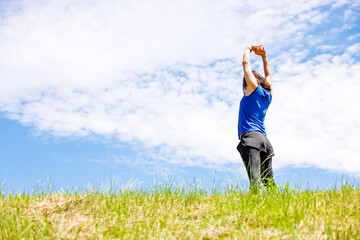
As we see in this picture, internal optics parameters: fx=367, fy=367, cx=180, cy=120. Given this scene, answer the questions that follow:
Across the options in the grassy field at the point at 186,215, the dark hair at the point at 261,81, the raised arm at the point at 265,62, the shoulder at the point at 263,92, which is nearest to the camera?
the grassy field at the point at 186,215

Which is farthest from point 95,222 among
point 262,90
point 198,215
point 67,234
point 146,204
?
point 262,90

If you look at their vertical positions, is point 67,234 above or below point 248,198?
below

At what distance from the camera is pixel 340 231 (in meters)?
4.55

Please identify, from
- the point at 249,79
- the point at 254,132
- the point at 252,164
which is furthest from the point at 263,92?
the point at 252,164

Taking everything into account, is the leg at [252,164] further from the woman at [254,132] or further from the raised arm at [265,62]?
the raised arm at [265,62]

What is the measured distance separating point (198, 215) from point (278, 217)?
1122 mm

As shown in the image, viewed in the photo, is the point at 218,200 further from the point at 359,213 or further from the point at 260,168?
the point at 359,213

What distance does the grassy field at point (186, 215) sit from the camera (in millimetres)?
4652

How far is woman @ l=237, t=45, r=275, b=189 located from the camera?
6.27 meters

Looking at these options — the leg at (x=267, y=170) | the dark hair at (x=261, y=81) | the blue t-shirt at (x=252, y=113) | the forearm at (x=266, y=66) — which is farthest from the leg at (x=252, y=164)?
the forearm at (x=266, y=66)

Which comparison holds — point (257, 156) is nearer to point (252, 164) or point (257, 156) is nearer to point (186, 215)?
point (252, 164)

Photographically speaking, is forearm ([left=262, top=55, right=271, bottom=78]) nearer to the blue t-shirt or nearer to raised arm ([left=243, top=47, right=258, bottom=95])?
raised arm ([left=243, top=47, right=258, bottom=95])

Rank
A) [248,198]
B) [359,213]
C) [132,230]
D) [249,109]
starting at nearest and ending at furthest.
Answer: [132,230] → [359,213] → [248,198] → [249,109]

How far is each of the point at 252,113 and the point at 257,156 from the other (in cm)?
80
